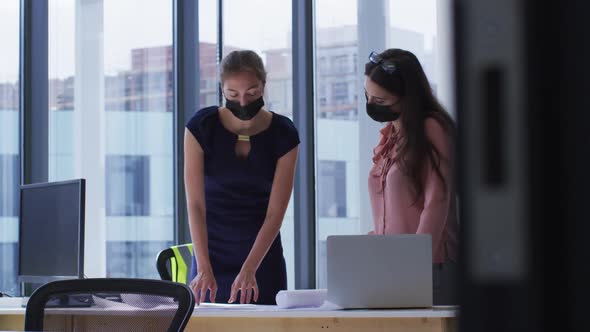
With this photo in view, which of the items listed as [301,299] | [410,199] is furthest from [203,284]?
[410,199]

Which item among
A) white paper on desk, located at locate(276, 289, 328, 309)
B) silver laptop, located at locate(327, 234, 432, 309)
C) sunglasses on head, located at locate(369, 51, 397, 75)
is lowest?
white paper on desk, located at locate(276, 289, 328, 309)

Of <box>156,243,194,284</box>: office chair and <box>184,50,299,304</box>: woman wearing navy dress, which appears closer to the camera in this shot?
<box>184,50,299,304</box>: woman wearing navy dress

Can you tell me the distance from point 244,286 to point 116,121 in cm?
323

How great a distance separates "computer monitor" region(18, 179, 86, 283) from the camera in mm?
3115

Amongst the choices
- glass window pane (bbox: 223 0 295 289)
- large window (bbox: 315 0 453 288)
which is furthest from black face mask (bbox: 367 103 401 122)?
glass window pane (bbox: 223 0 295 289)

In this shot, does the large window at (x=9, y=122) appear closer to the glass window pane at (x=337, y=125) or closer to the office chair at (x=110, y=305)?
the glass window pane at (x=337, y=125)

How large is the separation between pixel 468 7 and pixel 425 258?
216 cm

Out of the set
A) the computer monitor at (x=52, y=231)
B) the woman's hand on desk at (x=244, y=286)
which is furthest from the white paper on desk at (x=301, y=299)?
the computer monitor at (x=52, y=231)

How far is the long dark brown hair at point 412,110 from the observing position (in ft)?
8.64

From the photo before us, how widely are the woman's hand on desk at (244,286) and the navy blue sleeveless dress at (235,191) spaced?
3.2 inches

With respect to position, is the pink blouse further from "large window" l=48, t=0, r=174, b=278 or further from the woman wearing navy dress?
"large window" l=48, t=0, r=174, b=278

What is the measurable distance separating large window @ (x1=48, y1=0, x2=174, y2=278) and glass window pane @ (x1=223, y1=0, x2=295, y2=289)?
486mm

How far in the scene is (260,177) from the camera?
10.0 feet

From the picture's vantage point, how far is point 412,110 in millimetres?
2670
